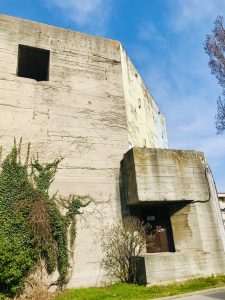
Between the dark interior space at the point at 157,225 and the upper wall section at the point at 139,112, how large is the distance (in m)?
3.03

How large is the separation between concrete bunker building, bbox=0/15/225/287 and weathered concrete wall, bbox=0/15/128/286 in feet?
0.13

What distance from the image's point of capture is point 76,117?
1209 centimetres

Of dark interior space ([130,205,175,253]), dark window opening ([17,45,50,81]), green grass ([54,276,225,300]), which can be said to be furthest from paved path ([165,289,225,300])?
dark window opening ([17,45,50,81])

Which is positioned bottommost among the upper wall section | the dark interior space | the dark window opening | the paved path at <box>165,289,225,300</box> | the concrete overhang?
the paved path at <box>165,289,225,300</box>

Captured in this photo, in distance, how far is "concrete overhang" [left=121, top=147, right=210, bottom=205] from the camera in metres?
10.5

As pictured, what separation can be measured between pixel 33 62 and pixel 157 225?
962 cm

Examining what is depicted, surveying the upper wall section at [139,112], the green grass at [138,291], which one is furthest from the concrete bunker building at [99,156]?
the green grass at [138,291]

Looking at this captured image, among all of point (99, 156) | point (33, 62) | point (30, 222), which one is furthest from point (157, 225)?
point (33, 62)

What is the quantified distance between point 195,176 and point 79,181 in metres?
4.57

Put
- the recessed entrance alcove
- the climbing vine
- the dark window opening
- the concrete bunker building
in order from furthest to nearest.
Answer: the dark window opening, the concrete bunker building, the recessed entrance alcove, the climbing vine

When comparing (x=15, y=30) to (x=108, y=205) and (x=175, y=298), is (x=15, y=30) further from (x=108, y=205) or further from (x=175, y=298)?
(x=175, y=298)

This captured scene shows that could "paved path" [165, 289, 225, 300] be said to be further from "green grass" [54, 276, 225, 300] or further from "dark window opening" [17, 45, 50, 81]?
"dark window opening" [17, 45, 50, 81]

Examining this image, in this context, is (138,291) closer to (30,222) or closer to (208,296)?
(208,296)

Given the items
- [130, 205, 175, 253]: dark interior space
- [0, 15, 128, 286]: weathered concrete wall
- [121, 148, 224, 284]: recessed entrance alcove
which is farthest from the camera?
[130, 205, 175, 253]: dark interior space
